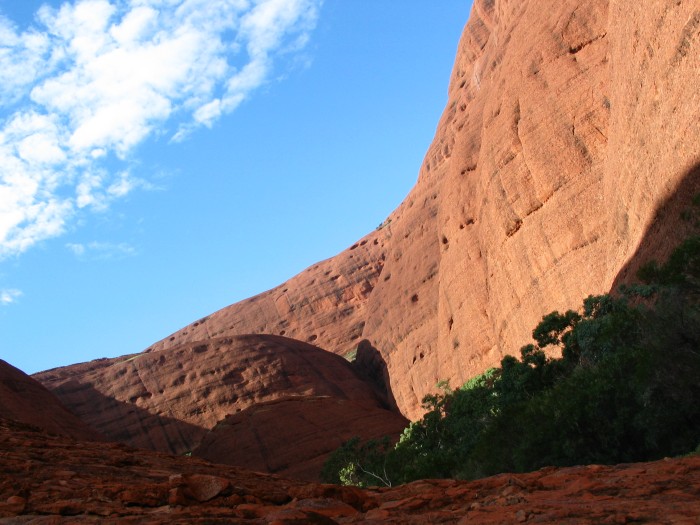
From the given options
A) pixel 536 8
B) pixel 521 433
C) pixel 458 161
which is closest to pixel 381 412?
pixel 458 161

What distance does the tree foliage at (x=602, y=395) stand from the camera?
13.4 meters

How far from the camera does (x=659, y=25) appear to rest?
22.1 metres

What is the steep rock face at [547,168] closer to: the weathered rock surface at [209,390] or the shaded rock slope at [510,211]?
the shaded rock slope at [510,211]

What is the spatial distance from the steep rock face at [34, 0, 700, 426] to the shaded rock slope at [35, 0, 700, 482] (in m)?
0.09

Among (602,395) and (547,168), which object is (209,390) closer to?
(547,168)

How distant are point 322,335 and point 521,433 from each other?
56.4m

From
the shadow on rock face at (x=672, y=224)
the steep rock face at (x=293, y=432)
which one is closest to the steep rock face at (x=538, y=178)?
the shadow on rock face at (x=672, y=224)

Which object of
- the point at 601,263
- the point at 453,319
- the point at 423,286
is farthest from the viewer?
the point at 423,286

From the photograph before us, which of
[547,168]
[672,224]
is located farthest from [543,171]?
[672,224]

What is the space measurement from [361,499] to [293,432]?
126ft

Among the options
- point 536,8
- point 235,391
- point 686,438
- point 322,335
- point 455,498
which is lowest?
point 686,438

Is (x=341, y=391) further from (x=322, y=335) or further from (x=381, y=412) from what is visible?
(x=322, y=335)

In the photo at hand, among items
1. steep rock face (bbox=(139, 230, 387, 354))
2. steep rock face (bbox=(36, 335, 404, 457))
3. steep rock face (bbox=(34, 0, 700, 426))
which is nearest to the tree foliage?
steep rock face (bbox=(34, 0, 700, 426))

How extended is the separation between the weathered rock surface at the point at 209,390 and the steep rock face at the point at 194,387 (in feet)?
0.24
